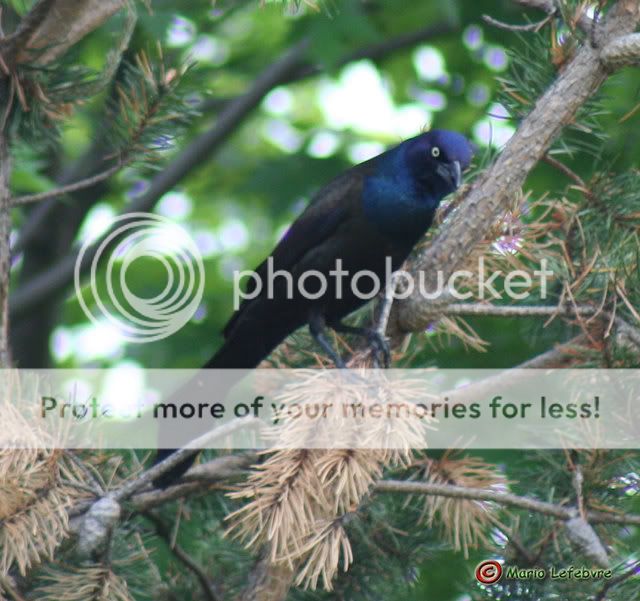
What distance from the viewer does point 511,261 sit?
2.79 metres

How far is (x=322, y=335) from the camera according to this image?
3.14m

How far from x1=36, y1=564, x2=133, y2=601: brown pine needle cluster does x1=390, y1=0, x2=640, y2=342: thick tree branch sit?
3.71 ft

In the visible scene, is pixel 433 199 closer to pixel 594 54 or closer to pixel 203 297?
pixel 594 54

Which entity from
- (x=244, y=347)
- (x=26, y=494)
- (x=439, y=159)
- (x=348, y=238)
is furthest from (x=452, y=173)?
(x=26, y=494)

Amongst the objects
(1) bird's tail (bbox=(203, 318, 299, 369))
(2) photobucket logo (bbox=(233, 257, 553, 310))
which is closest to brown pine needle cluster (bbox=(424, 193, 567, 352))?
(2) photobucket logo (bbox=(233, 257, 553, 310))

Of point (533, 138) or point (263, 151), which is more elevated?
point (533, 138)

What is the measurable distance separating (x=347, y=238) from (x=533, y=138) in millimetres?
1169

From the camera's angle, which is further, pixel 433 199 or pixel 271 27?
pixel 271 27

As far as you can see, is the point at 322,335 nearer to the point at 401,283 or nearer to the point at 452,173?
the point at 401,283

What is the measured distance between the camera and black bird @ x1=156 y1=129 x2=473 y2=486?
3447 mm

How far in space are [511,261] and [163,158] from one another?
39.8 inches

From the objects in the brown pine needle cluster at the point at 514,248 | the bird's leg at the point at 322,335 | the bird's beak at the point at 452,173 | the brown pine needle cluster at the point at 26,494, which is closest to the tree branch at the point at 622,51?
the brown pine needle cluster at the point at 514,248

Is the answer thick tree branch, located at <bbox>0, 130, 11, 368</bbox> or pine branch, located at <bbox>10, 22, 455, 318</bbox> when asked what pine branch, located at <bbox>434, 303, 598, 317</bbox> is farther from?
pine branch, located at <bbox>10, 22, 455, 318</bbox>

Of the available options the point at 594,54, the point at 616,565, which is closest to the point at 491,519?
the point at 616,565
